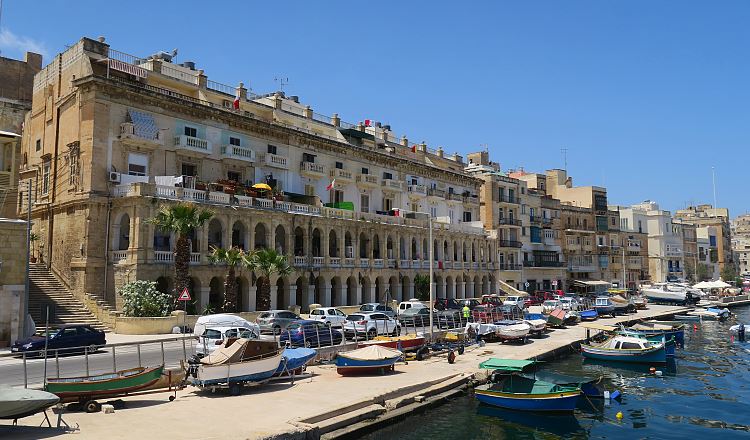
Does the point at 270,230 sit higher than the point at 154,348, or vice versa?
the point at 270,230

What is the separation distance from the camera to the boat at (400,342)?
96.1 ft

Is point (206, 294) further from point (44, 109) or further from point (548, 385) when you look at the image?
point (548, 385)

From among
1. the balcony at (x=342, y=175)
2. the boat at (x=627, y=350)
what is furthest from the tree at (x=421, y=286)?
the boat at (x=627, y=350)

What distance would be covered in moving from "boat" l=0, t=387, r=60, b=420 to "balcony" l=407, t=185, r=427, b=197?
54.1 m

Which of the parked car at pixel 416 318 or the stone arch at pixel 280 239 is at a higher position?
the stone arch at pixel 280 239

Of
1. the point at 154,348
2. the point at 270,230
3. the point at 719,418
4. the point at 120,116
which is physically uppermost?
the point at 120,116

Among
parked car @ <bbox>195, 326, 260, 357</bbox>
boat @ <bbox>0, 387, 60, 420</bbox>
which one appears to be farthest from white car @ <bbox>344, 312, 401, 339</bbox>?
boat @ <bbox>0, 387, 60, 420</bbox>

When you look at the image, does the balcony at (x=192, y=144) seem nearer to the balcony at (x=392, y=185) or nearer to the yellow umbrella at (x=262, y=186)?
the yellow umbrella at (x=262, y=186)

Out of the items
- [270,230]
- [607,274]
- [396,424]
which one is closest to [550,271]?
[607,274]

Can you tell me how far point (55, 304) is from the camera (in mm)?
36656

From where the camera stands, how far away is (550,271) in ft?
282

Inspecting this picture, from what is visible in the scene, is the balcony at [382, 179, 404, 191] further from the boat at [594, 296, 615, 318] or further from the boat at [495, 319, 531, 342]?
the boat at [495, 319, 531, 342]

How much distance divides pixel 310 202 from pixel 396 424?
115 feet

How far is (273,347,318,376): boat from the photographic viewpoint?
23.1 metres
